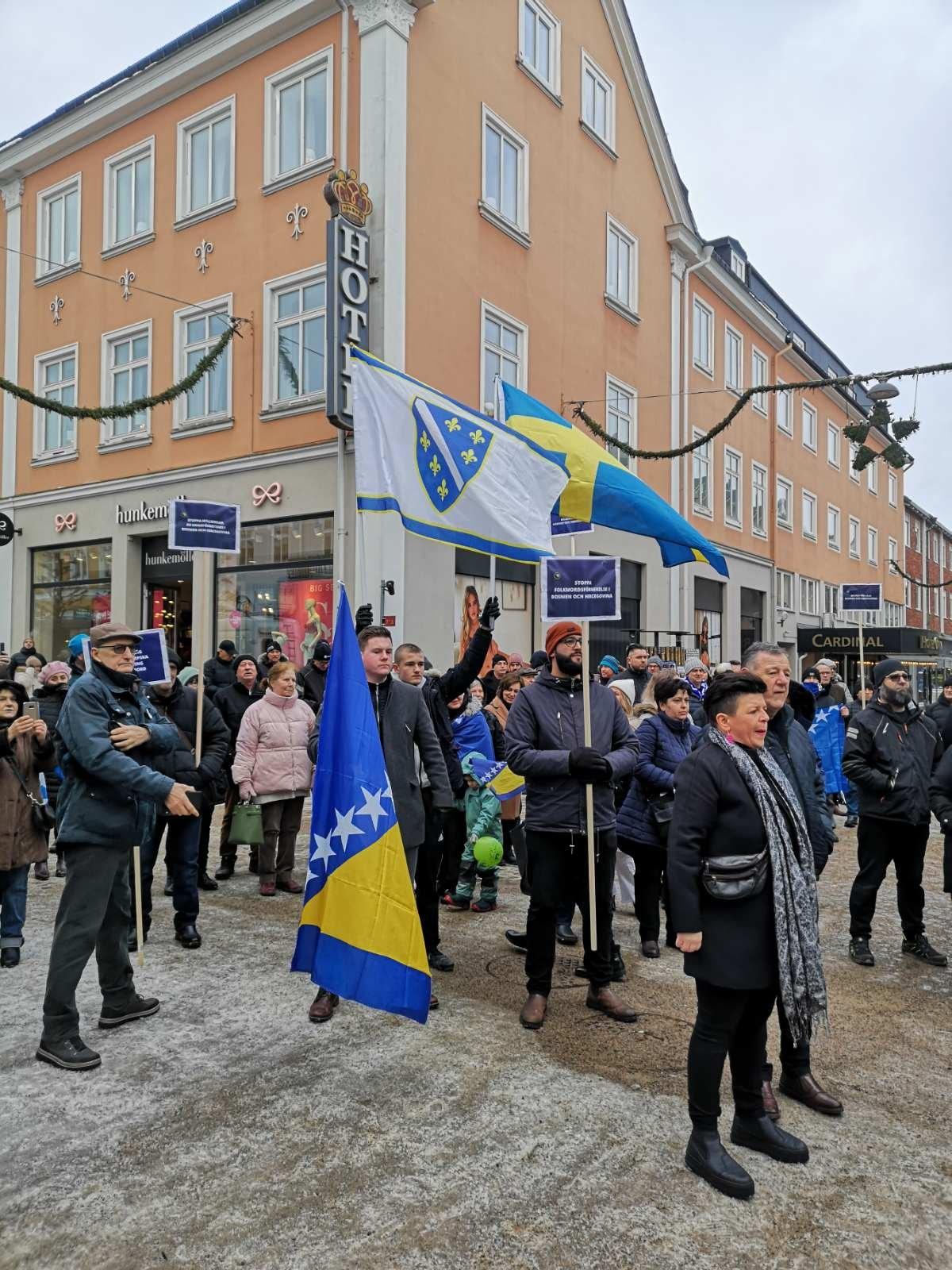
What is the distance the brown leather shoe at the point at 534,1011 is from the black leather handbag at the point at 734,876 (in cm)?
170

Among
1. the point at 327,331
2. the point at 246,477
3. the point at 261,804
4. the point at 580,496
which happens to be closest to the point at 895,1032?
the point at 580,496

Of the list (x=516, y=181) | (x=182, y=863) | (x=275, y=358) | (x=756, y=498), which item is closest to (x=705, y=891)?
(x=182, y=863)

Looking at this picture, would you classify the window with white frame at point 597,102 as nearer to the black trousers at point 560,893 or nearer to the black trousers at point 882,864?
the black trousers at point 882,864

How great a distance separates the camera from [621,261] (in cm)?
2053

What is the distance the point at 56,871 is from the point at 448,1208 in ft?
20.5

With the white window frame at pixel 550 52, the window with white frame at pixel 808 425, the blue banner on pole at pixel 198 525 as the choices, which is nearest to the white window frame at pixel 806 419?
the window with white frame at pixel 808 425

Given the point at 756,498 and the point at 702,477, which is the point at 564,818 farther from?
the point at 756,498

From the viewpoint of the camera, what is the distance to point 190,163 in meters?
16.6

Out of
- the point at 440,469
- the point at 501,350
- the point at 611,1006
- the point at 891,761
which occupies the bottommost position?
the point at 611,1006

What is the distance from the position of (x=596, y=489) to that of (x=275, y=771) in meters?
3.44

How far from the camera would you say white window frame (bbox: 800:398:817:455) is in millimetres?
30656

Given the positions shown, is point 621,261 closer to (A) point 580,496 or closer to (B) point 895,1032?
(A) point 580,496

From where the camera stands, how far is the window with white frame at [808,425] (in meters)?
Result: 30.9

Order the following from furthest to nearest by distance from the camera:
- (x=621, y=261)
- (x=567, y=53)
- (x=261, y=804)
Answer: (x=621, y=261) → (x=567, y=53) → (x=261, y=804)
